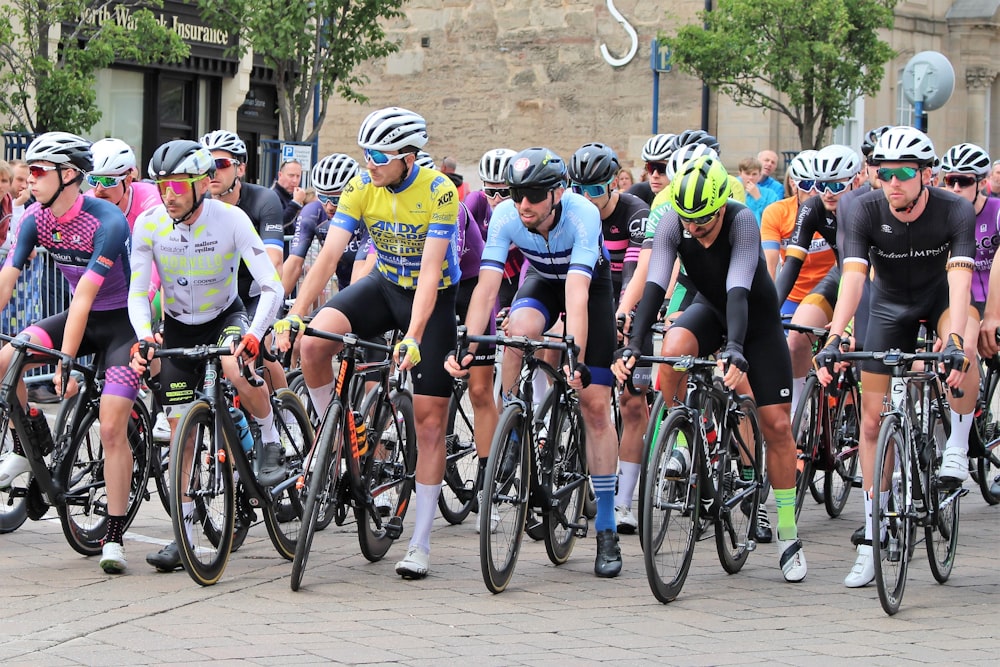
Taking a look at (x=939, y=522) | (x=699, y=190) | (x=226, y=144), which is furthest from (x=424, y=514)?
(x=226, y=144)

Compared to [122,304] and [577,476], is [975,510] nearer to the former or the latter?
[577,476]

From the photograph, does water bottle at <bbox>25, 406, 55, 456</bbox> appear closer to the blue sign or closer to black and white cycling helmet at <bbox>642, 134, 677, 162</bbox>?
black and white cycling helmet at <bbox>642, 134, 677, 162</bbox>

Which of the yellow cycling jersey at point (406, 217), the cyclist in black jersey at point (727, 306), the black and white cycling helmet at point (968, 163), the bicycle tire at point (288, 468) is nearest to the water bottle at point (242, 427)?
the bicycle tire at point (288, 468)

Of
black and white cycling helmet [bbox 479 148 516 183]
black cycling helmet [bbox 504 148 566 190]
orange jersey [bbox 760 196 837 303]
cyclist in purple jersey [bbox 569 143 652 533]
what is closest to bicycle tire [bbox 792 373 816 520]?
cyclist in purple jersey [bbox 569 143 652 533]

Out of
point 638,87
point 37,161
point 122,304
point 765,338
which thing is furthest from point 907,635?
point 638,87

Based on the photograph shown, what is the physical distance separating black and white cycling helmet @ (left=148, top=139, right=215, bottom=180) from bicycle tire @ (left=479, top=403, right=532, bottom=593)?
1877 mm

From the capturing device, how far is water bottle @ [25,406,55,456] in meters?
8.53

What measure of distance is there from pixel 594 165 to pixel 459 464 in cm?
195

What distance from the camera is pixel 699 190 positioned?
7945mm

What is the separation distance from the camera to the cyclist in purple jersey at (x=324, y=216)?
11305mm

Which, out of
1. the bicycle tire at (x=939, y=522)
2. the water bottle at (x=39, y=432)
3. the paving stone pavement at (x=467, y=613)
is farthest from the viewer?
the water bottle at (x=39, y=432)

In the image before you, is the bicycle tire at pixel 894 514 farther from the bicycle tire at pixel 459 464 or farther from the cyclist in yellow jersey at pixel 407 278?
the bicycle tire at pixel 459 464

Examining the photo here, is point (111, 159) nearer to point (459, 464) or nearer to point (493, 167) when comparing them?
point (493, 167)

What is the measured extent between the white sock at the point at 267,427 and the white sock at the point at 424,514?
0.83m
